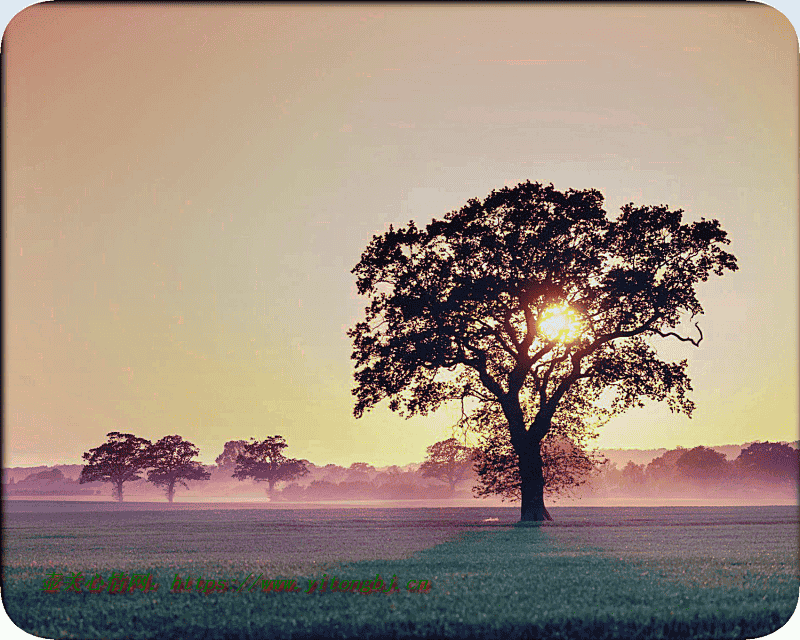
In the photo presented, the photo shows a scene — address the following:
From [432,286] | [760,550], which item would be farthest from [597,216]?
[760,550]

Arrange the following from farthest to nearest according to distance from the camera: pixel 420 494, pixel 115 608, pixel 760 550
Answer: pixel 420 494
pixel 760 550
pixel 115 608

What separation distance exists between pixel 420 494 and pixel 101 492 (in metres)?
50.8

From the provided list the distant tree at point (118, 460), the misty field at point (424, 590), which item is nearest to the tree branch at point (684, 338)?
the misty field at point (424, 590)

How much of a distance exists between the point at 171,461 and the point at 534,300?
83285 mm

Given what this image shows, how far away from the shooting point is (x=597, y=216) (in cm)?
3584

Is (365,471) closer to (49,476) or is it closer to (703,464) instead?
(49,476)

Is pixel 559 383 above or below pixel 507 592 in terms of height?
above

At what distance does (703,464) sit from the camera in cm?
13250

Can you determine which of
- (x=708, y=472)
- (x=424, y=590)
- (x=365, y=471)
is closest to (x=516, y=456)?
(x=424, y=590)

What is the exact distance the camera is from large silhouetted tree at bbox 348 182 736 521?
3519 cm

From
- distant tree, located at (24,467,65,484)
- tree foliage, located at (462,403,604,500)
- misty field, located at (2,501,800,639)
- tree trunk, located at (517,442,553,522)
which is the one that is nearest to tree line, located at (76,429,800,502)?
tree foliage, located at (462,403,604,500)

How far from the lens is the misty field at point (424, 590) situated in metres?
10.7

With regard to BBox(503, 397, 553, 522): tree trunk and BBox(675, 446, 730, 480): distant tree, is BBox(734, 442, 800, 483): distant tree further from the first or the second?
BBox(503, 397, 553, 522): tree trunk

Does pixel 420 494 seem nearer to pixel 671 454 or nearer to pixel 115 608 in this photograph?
pixel 671 454
